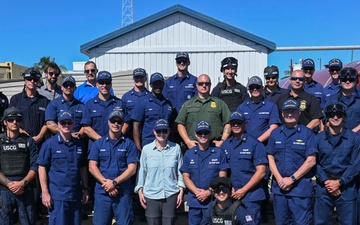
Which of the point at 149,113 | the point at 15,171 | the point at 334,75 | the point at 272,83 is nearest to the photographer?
the point at 15,171

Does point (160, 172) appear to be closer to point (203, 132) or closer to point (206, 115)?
point (203, 132)

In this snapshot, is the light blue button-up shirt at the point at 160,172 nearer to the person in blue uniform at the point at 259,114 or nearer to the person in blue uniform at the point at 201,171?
the person in blue uniform at the point at 201,171

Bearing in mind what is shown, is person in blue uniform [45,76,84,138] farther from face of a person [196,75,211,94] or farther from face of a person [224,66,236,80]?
face of a person [224,66,236,80]

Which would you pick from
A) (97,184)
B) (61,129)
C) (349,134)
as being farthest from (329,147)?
(61,129)

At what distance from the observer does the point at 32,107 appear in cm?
669

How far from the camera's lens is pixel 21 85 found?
14.2m

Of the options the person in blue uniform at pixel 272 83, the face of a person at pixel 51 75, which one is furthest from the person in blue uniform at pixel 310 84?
the face of a person at pixel 51 75

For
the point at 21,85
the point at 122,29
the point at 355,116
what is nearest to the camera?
the point at 355,116

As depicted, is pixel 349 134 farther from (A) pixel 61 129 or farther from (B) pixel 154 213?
(A) pixel 61 129

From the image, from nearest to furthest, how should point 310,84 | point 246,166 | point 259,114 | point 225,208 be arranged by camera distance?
point 225,208 → point 246,166 → point 259,114 → point 310,84

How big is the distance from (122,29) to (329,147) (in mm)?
9200

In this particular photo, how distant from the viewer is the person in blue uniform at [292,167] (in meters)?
5.55

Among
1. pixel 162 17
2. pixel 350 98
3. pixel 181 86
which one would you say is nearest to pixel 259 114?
pixel 350 98

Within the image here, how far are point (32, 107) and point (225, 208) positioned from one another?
359 cm
